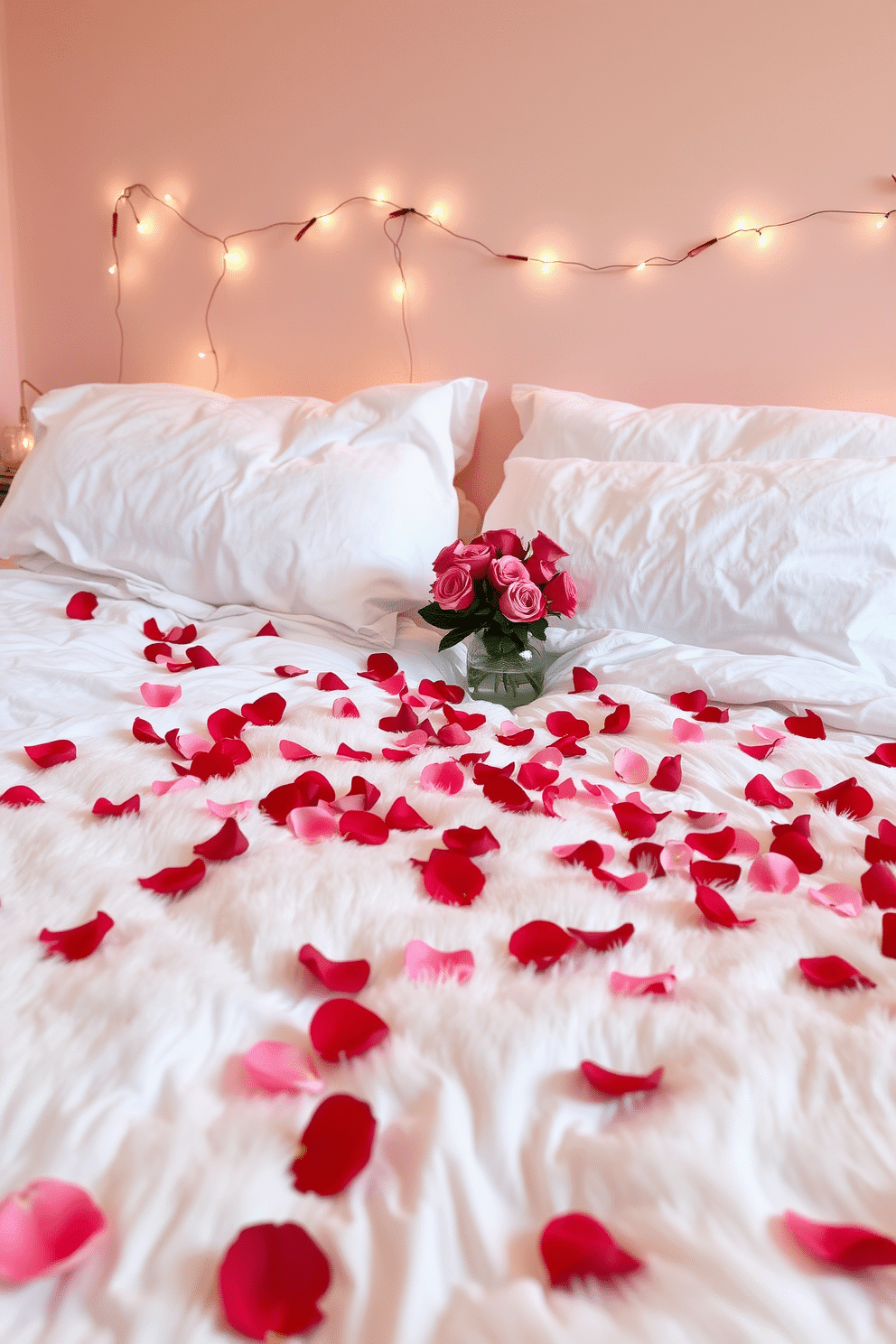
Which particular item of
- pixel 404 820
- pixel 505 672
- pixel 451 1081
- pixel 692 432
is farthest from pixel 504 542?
pixel 451 1081

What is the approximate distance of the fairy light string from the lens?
1.77m

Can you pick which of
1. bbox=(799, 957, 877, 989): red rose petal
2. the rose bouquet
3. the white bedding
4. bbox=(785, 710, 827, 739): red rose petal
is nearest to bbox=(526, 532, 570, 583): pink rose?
the rose bouquet

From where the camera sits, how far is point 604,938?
594mm

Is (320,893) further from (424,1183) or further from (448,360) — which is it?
(448,360)

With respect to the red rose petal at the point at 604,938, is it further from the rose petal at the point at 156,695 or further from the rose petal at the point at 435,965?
the rose petal at the point at 156,695

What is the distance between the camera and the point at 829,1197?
1.31 feet

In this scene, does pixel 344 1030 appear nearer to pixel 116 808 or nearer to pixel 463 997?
pixel 463 997

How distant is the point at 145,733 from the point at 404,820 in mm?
384

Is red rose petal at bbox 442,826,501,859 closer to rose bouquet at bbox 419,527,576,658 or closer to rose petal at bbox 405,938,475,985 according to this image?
rose petal at bbox 405,938,475,985

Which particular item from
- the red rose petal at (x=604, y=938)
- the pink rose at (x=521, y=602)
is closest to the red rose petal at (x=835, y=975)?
the red rose petal at (x=604, y=938)

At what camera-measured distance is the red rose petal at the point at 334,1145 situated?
15.9 inches

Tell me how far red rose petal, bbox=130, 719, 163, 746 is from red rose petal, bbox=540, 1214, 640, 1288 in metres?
0.77

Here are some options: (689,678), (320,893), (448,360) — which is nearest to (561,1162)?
(320,893)

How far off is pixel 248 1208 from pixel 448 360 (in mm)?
1990
